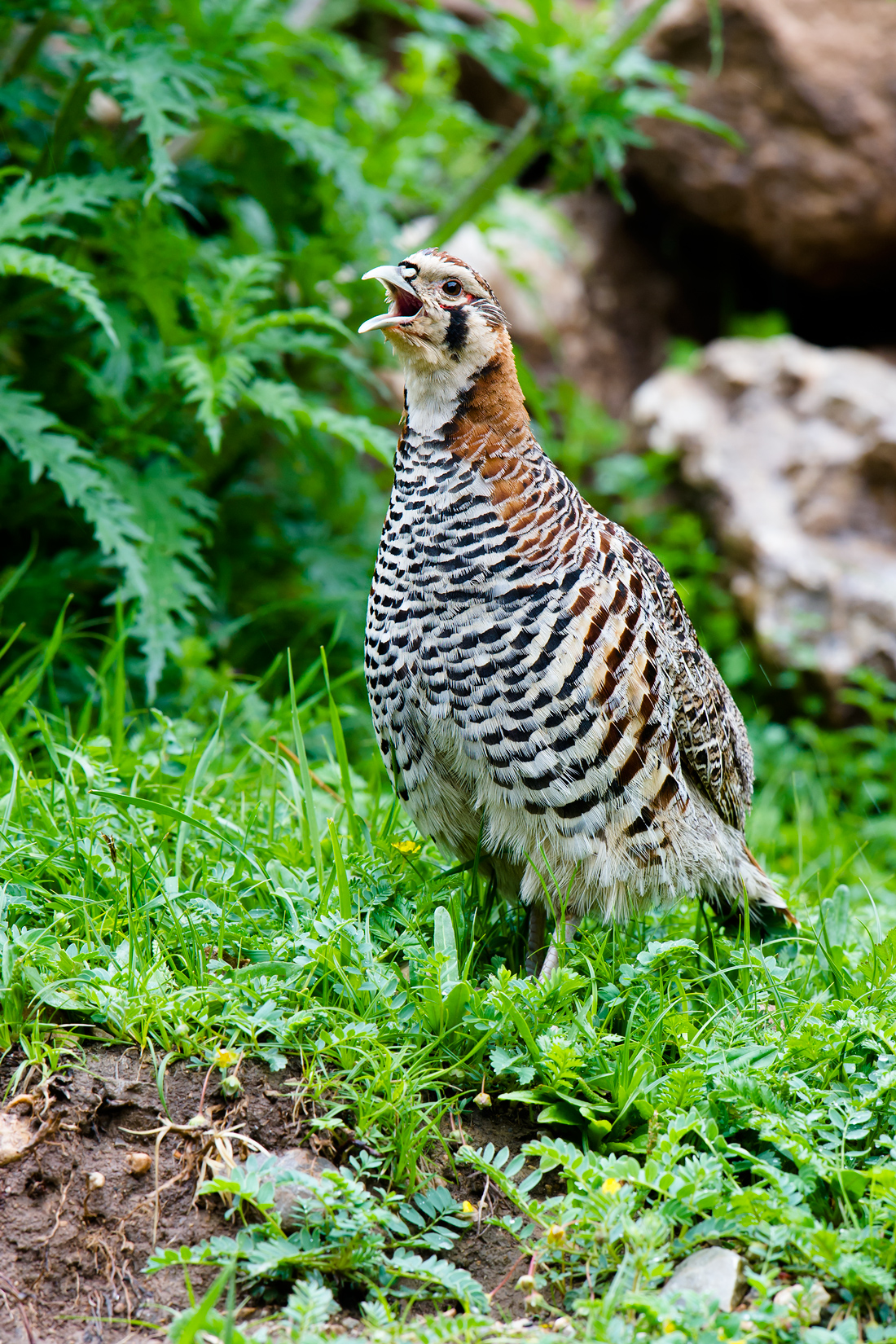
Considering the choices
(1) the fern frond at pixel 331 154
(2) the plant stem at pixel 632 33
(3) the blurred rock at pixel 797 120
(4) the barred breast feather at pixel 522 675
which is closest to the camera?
(4) the barred breast feather at pixel 522 675

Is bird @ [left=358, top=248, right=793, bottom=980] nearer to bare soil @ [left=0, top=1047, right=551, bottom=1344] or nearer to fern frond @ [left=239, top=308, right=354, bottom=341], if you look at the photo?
bare soil @ [left=0, top=1047, right=551, bottom=1344]

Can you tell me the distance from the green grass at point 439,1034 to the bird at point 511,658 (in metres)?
0.22

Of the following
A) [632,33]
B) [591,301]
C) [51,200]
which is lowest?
[51,200]

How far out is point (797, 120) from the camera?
7.21 m

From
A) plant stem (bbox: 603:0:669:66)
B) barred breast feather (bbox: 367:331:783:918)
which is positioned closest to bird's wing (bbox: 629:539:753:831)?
barred breast feather (bbox: 367:331:783:918)

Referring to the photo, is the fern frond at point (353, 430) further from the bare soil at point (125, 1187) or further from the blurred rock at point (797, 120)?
the blurred rock at point (797, 120)

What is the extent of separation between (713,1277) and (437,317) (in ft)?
7.73

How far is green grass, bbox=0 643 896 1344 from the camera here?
2387mm

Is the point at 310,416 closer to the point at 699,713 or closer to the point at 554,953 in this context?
the point at 699,713

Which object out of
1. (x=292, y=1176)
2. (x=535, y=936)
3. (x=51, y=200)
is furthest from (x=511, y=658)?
(x=51, y=200)

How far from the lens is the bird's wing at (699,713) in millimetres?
3400

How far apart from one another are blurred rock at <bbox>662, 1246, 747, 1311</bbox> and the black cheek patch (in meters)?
2.25

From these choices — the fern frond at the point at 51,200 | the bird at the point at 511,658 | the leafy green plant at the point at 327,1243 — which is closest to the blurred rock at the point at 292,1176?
the leafy green plant at the point at 327,1243

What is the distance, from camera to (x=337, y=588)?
16.4 feet
